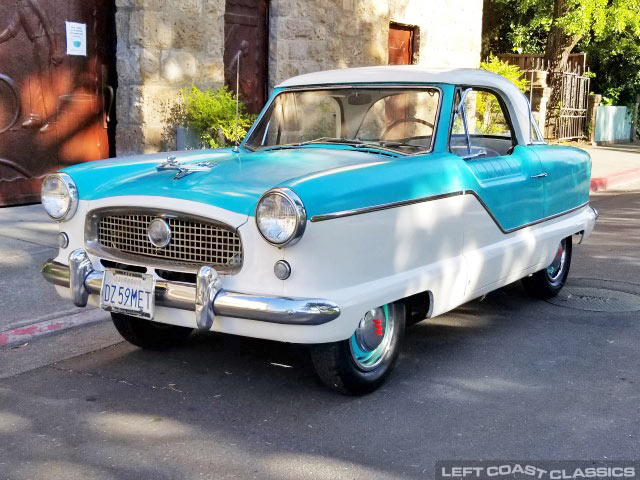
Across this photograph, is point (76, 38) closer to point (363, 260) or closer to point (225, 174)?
point (225, 174)

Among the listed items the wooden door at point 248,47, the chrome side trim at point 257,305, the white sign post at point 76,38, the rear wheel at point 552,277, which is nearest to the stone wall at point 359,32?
the wooden door at point 248,47

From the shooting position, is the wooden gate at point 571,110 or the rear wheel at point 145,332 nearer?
the rear wheel at point 145,332

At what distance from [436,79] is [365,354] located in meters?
1.86

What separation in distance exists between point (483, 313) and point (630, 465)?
8.36ft

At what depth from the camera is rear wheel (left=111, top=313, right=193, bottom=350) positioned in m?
5.04

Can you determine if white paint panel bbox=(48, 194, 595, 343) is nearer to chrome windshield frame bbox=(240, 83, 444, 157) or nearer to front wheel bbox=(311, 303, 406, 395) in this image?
front wheel bbox=(311, 303, 406, 395)

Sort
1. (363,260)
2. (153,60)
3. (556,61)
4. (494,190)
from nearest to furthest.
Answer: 1. (363,260)
2. (494,190)
3. (153,60)
4. (556,61)

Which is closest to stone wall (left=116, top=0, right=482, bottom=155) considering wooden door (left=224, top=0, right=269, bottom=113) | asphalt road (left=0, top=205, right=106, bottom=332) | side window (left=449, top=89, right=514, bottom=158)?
wooden door (left=224, top=0, right=269, bottom=113)

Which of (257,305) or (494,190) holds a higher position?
(494,190)

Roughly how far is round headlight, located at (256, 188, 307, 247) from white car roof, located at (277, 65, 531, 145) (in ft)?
5.95

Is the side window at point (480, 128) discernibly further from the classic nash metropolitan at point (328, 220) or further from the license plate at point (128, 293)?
the license plate at point (128, 293)

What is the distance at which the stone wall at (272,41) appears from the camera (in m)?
9.95

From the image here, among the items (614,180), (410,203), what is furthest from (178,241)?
(614,180)

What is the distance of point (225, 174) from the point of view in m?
4.39
